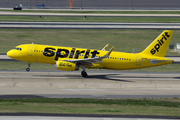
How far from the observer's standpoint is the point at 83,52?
4325 centimetres

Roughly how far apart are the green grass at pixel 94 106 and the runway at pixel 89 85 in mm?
2357

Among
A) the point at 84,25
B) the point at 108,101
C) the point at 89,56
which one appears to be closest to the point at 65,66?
the point at 89,56

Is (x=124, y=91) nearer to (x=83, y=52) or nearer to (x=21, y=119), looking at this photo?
(x=83, y=52)

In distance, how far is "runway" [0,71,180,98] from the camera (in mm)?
33438

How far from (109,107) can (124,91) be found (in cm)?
843

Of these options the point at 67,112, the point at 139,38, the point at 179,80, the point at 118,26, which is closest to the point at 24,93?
the point at 67,112

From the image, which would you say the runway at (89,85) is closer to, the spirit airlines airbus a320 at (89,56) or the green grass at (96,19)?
the spirit airlines airbus a320 at (89,56)

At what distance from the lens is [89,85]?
126ft

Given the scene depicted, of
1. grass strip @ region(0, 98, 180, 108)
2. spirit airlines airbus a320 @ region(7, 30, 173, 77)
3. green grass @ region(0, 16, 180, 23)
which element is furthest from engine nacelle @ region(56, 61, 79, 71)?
green grass @ region(0, 16, 180, 23)

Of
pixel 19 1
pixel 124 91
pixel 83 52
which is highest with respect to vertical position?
pixel 19 1

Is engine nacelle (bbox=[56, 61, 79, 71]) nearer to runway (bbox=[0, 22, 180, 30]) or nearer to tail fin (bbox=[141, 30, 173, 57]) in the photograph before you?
tail fin (bbox=[141, 30, 173, 57])

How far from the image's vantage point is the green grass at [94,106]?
25438 millimetres

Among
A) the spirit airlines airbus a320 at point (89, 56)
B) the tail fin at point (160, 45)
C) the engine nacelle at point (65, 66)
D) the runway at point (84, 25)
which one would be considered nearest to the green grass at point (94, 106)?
the engine nacelle at point (65, 66)

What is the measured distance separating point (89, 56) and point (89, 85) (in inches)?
239
